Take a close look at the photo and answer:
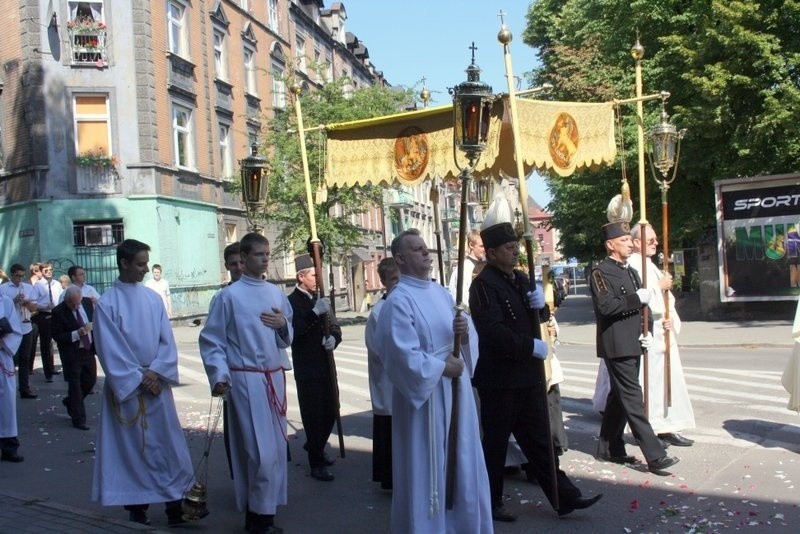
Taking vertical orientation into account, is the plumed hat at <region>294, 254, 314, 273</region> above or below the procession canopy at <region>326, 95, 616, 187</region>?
below

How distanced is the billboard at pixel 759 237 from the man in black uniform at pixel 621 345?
15.1m

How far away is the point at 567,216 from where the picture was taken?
99.5 feet

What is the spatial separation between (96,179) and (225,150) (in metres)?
6.74

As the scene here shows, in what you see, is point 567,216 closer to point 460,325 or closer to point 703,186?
point 703,186

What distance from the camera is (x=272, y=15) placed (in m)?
36.0

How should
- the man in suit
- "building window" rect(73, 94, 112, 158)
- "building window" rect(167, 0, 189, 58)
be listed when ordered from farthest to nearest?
"building window" rect(167, 0, 189, 58), "building window" rect(73, 94, 112, 158), the man in suit

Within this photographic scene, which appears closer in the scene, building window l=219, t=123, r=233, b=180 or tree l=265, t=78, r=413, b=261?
tree l=265, t=78, r=413, b=261

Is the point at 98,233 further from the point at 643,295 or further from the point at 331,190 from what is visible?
the point at 643,295

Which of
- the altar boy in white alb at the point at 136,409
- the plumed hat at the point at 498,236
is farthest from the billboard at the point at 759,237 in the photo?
the altar boy in white alb at the point at 136,409

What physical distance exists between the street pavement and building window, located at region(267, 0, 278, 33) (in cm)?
2665

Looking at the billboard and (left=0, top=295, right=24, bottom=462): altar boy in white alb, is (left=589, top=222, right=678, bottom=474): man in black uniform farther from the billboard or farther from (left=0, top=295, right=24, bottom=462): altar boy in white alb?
the billboard

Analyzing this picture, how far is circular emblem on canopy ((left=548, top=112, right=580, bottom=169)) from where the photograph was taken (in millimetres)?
8352

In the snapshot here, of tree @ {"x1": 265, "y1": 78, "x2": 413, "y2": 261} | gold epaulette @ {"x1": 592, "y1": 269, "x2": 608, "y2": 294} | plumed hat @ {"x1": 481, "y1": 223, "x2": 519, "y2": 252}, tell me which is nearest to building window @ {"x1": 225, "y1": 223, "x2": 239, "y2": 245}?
tree @ {"x1": 265, "y1": 78, "x2": 413, "y2": 261}

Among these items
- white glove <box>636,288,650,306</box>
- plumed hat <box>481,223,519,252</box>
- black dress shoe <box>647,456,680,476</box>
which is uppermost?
plumed hat <box>481,223,519,252</box>
